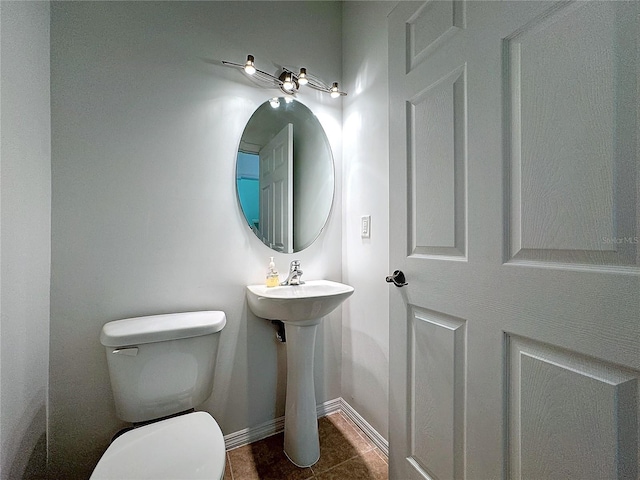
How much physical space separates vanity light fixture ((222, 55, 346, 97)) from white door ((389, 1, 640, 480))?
0.60 metres

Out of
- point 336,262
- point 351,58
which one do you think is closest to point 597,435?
point 336,262

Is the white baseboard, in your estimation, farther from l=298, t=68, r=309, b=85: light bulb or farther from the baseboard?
l=298, t=68, r=309, b=85: light bulb

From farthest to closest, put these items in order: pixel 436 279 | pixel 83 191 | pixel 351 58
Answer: pixel 351 58 → pixel 83 191 → pixel 436 279

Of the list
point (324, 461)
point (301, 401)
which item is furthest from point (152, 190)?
point (324, 461)

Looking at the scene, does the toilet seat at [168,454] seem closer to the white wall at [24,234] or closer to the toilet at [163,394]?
the toilet at [163,394]

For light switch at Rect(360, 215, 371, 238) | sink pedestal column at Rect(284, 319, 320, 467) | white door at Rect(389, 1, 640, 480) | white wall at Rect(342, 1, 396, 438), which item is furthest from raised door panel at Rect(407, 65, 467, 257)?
sink pedestal column at Rect(284, 319, 320, 467)

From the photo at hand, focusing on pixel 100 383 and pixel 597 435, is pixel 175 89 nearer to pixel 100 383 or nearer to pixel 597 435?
pixel 100 383

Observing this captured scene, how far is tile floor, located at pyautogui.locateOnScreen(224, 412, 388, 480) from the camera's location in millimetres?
1212

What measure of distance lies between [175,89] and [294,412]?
1.61m

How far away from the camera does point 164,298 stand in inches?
48.4

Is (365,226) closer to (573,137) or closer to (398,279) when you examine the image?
(398,279)

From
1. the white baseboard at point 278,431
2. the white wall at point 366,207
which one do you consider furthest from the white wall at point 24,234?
the white wall at point 366,207

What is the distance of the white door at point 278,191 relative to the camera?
1.47 meters

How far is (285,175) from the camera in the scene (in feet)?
5.04
